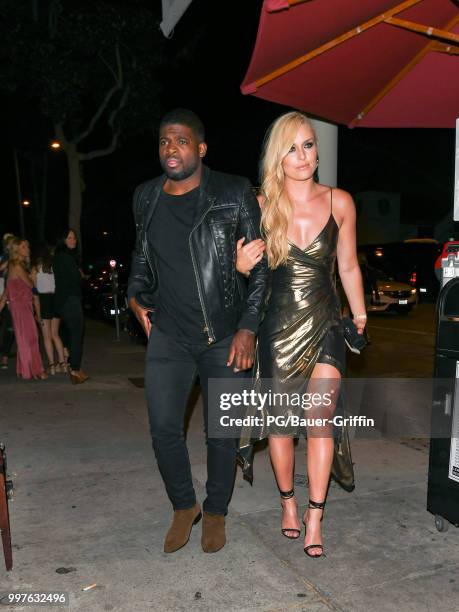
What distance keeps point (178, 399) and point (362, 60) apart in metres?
2.34

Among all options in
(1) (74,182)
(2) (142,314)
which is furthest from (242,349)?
(1) (74,182)

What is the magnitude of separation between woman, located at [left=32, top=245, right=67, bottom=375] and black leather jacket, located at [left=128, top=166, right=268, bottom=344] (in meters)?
5.70

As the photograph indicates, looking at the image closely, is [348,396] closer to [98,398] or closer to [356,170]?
[98,398]

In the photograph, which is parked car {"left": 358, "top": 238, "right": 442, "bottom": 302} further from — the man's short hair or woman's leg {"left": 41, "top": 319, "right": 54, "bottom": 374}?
the man's short hair

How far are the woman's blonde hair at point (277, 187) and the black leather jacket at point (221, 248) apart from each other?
60 millimetres

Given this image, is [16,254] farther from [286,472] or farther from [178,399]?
[286,472]

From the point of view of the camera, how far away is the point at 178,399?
318 cm

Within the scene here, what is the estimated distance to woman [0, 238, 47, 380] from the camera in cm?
801

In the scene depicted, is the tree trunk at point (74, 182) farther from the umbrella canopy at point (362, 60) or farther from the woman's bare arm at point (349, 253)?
the woman's bare arm at point (349, 253)

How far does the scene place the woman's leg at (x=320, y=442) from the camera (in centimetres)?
318

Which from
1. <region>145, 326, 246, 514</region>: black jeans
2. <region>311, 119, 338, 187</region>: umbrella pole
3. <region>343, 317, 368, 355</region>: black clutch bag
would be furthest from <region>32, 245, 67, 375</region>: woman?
<region>343, 317, 368, 355</region>: black clutch bag

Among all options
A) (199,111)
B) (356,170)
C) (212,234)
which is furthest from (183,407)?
(356,170)

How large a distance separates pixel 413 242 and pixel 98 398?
1870 cm

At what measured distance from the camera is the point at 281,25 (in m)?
3.18
